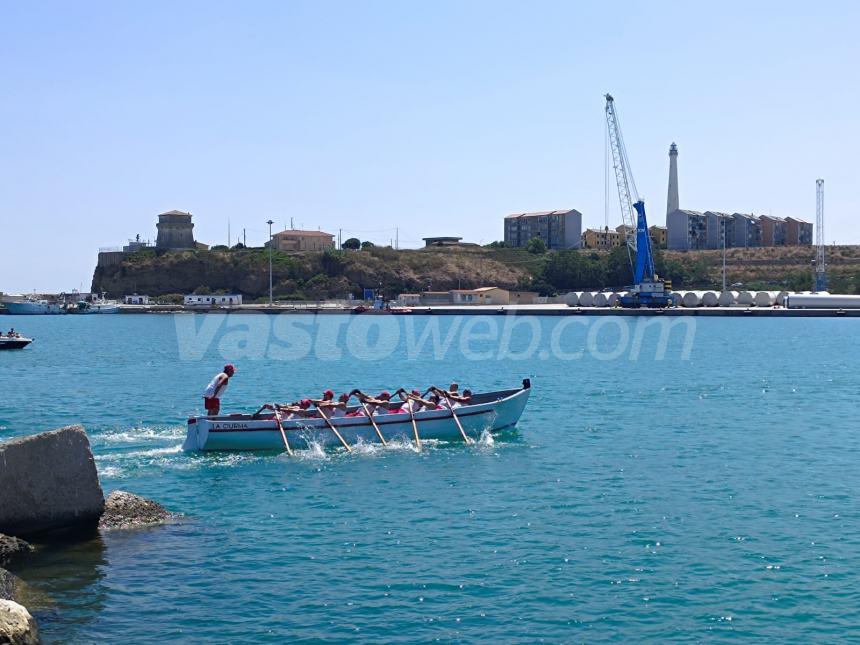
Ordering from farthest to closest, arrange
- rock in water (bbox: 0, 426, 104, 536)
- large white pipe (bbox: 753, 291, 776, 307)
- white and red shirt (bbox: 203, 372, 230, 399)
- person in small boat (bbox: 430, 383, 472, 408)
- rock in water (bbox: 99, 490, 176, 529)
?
large white pipe (bbox: 753, 291, 776, 307) < person in small boat (bbox: 430, 383, 472, 408) < white and red shirt (bbox: 203, 372, 230, 399) < rock in water (bbox: 99, 490, 176, 529) < rock in water (bbox: 0, 426, 104, 536)

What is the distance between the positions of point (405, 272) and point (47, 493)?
171694mm

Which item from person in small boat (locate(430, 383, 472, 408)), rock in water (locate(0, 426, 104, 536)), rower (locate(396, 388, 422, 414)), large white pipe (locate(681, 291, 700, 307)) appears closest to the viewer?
rock in water (locate(0, 426, 104, 536))

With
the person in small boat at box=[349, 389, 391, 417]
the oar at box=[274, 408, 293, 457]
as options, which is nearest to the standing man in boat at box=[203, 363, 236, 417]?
the oar at box=[274, 408, 293, 457]

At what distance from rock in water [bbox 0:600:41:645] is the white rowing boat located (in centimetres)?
1514

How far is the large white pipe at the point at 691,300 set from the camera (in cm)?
14800

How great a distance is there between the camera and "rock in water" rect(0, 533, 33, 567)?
16.6 m

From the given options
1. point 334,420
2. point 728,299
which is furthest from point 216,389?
point 728,299

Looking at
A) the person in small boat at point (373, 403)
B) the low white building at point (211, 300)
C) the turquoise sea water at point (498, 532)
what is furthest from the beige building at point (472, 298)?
the person in small boat at point (373, 403)

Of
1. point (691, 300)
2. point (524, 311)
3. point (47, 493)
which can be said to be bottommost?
point (47, 493)

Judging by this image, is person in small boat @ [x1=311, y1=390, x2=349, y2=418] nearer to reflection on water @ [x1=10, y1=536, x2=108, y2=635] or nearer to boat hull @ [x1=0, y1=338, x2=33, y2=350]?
reflection on water @ [x1=10, y1=536, x2=108, y2=635]

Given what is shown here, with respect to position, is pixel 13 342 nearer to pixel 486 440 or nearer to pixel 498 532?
pixel 486 440

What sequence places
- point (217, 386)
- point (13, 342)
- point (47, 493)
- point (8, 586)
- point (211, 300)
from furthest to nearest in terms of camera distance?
point (211, 300) < point (13, 342) < point (217, 386) < point (47, 493) < point (8, 586)

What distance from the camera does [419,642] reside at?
44.9 feet

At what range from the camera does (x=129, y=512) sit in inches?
768
